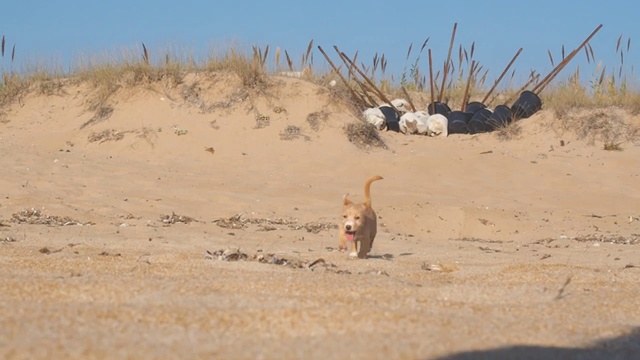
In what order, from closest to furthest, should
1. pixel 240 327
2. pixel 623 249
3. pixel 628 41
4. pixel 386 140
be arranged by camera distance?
pixel 240 327 → pixel 623 249 → pixel 386 140 → pixel 628 41

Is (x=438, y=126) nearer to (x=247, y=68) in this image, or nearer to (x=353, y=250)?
(x=247, y=68)

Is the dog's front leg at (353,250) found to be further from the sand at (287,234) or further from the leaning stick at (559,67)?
the leaning stick at (559,67)

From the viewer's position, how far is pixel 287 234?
7883 mm

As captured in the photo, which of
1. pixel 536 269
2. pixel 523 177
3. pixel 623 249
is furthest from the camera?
pixel 523 177

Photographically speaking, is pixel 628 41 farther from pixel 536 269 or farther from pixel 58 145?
pixel 536 269

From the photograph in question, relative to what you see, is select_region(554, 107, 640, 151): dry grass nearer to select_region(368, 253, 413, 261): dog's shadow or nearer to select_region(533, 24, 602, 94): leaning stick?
select_region(533, 24, 602, 94): leaning stick

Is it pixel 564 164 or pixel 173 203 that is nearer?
pixel 173 203

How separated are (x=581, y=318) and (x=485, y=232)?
5257 millimetres

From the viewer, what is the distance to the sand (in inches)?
122

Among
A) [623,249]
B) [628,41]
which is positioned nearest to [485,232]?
[623,249]

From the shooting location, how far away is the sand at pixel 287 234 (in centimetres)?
311

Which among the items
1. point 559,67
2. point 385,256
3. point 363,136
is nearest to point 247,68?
point 363,136

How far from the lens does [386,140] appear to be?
13727 millimetres

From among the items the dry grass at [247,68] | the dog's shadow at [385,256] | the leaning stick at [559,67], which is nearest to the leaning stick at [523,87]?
the leaning stick at [559,67]
